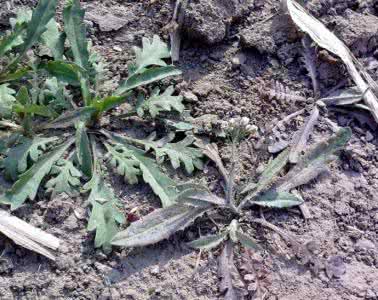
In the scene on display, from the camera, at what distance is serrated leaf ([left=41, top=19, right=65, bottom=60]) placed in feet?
10.0

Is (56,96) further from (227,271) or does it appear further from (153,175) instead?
(227,271)

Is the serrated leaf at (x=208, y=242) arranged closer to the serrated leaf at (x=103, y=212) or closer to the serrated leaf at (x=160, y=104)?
the serrated leaf at (x=103, y=212)

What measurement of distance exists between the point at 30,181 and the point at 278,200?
45.6 inches

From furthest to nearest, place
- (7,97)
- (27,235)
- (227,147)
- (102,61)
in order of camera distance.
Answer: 1. (102,61)
2. (227,147)
3. (7,97)
4. (27,235)

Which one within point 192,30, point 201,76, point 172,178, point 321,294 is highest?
point 192,30

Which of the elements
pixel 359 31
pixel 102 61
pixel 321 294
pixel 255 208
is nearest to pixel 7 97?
pixel 102 61

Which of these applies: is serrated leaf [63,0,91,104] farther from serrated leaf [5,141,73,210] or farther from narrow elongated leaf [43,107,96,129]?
serrated leaf [5,141,73,210]

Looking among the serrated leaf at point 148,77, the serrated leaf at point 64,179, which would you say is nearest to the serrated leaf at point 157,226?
the serrated leaf at point 64,179

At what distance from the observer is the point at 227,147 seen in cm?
300

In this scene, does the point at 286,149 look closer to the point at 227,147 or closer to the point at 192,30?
the point at 227,147

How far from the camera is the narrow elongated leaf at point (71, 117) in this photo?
113 inches

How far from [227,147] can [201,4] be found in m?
0.82

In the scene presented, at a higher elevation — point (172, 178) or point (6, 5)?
point (6, 5)

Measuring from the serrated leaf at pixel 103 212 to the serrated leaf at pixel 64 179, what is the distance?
0.06 meters
